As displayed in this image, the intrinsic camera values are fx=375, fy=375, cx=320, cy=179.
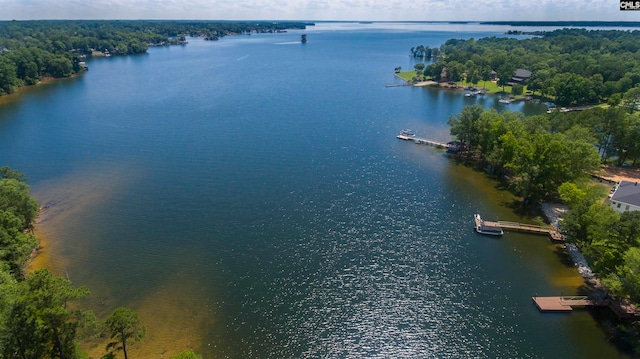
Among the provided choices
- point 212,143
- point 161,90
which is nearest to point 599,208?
point 212,143

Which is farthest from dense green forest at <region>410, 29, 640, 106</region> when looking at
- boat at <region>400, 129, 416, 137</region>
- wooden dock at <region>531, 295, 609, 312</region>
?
wooden dock at <region>531, 295, 609, 312</region>

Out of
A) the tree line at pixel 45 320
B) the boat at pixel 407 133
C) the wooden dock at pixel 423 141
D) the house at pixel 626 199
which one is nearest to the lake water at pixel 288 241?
the wooden dock at pixel 423 141

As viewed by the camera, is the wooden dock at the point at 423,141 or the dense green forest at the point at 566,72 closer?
the wooden dock at the point at 423,141

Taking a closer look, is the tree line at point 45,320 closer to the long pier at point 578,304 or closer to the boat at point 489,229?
the long pier at point 578,304

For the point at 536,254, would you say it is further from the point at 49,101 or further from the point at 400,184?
the point at 49,101

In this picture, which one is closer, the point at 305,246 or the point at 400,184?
the point at 305,246

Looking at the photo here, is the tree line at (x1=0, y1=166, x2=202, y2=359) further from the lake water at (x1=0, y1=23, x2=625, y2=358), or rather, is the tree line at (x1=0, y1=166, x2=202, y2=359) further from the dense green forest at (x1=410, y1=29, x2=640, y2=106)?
the dense green forest at (x1=410, y1=29, x2=640, y2=106)
